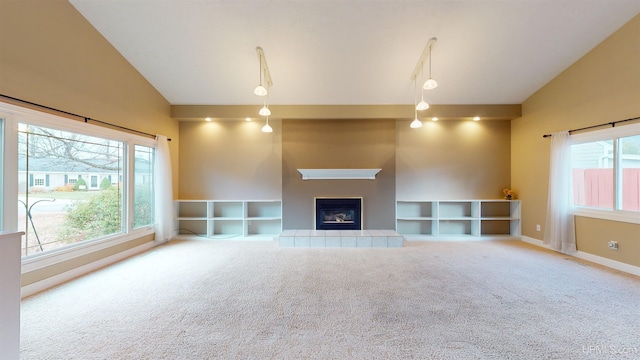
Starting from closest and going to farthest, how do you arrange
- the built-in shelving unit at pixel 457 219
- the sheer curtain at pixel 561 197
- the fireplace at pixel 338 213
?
the sheer curtain at pixel 561 197, the built-in shelving unit at pixel 457 219, the fireplace at pixel 338 213

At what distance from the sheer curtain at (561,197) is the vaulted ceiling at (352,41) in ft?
4.23

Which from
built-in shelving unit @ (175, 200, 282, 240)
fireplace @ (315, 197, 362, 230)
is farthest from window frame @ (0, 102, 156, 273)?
fireplace @ (315, 197, 362, 230)

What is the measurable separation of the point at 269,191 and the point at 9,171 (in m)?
3.62

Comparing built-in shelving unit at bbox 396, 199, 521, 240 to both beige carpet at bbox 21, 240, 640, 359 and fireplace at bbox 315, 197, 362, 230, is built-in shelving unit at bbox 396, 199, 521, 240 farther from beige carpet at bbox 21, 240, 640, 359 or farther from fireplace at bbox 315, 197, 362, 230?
beige carpet at bbox 21, 240, 640, 359

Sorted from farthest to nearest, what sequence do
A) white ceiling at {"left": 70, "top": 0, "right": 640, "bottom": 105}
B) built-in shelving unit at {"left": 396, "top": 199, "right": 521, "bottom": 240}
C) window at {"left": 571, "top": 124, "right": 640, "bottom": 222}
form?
1. built-in shelving unit at {"left": 396, "top": 199, "right": 521, "bottom": 240}
2. window at {"left": 571, "top": 124, "right": 640, "bottom": 222}
3. white ceiling at {"left": 70, "top": 0, "right": 640, "bottom": 105}

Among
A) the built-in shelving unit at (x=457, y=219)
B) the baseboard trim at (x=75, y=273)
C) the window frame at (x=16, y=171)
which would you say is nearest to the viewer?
the window frame at (x=16, y=171)

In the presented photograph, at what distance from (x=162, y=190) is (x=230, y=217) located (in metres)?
1.44

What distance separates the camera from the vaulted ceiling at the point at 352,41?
3082 millimetres

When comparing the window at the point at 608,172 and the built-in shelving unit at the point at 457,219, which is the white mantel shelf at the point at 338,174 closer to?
the built-in shelving unit at the point at 457,219

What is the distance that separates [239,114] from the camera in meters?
5.05

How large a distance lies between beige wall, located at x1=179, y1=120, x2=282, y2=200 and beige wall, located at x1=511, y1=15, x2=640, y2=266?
5221mm

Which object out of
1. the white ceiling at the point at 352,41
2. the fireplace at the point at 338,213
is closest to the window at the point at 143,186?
the white ceiling at the point at 352,41

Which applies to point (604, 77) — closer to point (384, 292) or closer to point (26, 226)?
point (384, 292)

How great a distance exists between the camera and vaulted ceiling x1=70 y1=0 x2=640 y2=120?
3.08 meters
